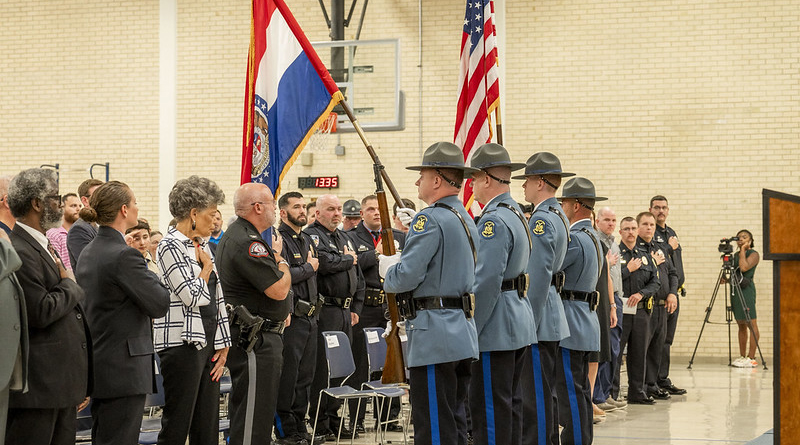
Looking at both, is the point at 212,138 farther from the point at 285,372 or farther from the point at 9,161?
the point at 285,372

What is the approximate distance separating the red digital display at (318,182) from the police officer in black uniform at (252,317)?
317 inches

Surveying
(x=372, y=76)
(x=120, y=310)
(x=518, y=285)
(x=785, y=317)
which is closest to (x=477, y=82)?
(x=518, y=285)

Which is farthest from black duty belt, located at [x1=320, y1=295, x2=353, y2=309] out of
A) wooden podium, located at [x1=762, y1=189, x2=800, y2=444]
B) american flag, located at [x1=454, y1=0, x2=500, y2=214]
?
wooden podium, located at [x1=762, y1=189, x2=800, y2=444]

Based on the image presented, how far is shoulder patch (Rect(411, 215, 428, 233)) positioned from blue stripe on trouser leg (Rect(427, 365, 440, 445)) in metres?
0.68

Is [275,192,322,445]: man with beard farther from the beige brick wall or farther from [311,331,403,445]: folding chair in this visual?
the beige brick wall

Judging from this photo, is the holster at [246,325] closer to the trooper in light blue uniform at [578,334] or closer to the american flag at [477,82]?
the trooper in light blue uniform at [578,334]

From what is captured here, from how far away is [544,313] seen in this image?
18.4ft

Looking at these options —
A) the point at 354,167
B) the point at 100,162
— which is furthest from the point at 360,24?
the point at 100,162

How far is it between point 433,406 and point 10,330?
77.4 inches

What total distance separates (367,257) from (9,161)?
8.16m

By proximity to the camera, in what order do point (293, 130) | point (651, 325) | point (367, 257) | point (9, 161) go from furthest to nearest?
point (9, 161)
point (651, 325)
point (367, 257)
point (293, 130)

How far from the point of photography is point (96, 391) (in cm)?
419

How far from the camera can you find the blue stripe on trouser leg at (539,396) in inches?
212

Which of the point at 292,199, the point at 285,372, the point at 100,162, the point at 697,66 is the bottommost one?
the point at 285,372
